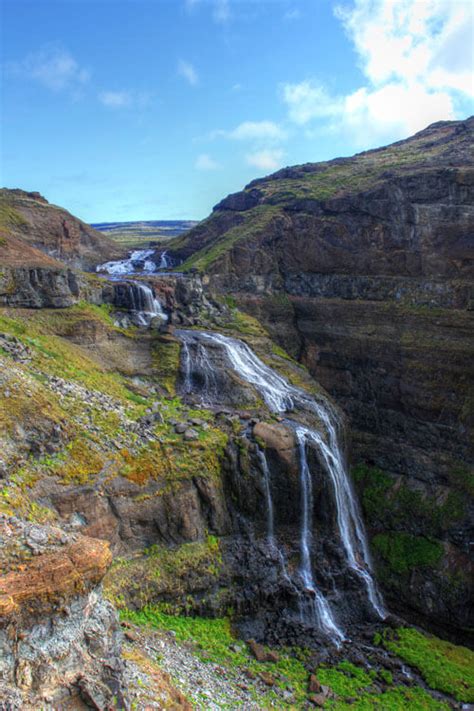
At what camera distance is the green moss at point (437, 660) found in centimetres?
1855

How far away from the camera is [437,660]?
19.8m

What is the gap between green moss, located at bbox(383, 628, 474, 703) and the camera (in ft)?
60.8

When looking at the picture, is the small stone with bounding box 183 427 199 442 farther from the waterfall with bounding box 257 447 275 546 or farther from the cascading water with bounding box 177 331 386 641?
the cascading water with bounding box 177 331 386 641

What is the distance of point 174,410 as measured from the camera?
24.5 meters

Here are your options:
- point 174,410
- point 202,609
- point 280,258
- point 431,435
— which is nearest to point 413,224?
point 280,258

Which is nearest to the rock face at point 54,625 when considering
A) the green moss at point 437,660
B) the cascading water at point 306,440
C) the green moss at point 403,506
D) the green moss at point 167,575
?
the green moss at point 167,575

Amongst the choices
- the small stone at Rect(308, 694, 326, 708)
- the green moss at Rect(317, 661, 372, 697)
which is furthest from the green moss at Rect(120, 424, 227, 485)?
the small stone at Rect(308, 694, 326, 708)

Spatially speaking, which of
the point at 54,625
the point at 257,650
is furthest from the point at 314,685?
the point at 54,625

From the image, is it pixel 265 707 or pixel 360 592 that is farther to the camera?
pixel 360 592

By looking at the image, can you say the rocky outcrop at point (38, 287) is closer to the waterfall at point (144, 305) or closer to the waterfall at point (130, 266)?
the waterfall at point (144, 305)

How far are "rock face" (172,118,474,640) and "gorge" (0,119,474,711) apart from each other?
15 centimetres

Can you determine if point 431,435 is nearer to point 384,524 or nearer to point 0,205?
point 384,524

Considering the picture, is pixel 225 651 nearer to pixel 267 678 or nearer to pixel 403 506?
pixel 267 678

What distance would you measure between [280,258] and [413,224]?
11.5 meters
